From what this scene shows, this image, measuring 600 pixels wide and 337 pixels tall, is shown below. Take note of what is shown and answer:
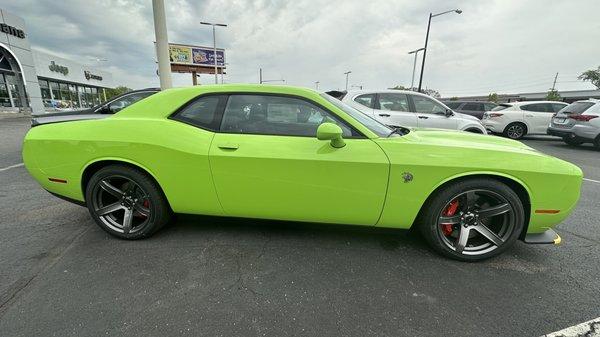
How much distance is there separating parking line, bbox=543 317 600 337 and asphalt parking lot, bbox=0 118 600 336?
0.05 m

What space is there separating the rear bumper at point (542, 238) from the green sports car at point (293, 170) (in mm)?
13

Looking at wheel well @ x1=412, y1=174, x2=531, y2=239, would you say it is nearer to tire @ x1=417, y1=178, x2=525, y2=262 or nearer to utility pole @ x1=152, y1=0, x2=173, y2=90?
tire @ x1=417, y1=178, x2=525, y2=262

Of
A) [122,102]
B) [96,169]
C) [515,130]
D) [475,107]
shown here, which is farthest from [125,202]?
[475,107]

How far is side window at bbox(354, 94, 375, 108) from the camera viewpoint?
6898mm

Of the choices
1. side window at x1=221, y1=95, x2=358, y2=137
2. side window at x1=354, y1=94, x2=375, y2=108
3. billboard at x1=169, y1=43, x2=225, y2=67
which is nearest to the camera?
side window at x1=221, y1=95, x2=358, y2=137

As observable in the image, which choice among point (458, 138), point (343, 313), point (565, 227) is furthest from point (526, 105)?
point (343, 313)

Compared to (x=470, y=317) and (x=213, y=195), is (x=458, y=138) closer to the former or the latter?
(x=470, y=317)

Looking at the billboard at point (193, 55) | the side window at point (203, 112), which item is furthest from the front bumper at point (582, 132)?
the billboard at point (193, 55)

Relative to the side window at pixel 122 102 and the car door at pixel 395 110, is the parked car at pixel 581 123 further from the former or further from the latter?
the side window at pixel 122 102

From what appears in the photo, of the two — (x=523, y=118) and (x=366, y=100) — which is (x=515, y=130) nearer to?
(x=523, y=118)

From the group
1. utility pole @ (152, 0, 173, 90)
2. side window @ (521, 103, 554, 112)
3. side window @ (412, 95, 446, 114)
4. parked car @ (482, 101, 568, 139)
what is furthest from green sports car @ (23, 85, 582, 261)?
side window @ (521, 103, 554, 112)

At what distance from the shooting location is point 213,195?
8.01 ft

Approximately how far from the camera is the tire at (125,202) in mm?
2523

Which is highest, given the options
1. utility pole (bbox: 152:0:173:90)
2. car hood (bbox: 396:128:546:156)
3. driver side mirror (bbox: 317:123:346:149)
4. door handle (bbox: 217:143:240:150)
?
utility pole (bbox: 152:0:173:90)
